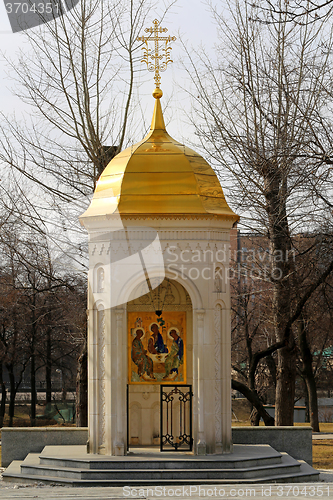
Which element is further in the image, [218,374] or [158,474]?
[218,374]

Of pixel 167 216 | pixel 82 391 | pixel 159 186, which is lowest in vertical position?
pixel 82 391

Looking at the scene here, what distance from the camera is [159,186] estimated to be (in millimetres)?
11609

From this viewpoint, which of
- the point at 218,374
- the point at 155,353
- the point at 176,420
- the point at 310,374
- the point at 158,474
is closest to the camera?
the point at 158,474

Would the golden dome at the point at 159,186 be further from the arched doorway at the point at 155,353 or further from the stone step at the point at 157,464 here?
the stone step at the point at 157,464

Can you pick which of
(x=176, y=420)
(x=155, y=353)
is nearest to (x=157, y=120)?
(x=155, y=353)

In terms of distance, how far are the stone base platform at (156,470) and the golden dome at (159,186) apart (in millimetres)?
3983

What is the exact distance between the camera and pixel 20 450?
1252 cm

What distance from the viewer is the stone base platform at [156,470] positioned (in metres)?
10.3

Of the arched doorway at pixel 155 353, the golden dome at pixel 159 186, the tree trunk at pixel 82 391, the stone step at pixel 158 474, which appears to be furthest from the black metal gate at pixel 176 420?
the tree trunk at pixel 82 391

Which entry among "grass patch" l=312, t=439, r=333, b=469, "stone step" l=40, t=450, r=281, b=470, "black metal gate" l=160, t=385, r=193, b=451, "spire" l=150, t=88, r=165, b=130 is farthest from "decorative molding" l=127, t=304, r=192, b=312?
"grass patch" l=312, t=439, r=333, b=469

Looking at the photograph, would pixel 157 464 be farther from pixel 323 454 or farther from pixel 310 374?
pixel 310 374

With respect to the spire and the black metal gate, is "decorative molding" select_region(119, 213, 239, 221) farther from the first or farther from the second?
the black metal gate

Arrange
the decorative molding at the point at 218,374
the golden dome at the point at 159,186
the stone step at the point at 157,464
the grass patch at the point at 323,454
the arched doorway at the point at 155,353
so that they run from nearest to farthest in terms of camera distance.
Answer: the stone step at the point at 157,464, the decorative molding at the point at 218,374, the golden dome at the point at 159,186, the arched doorway at the point at 155,353, the grass patch at the point at 323,454

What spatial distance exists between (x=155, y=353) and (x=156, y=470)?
2.72 metres
